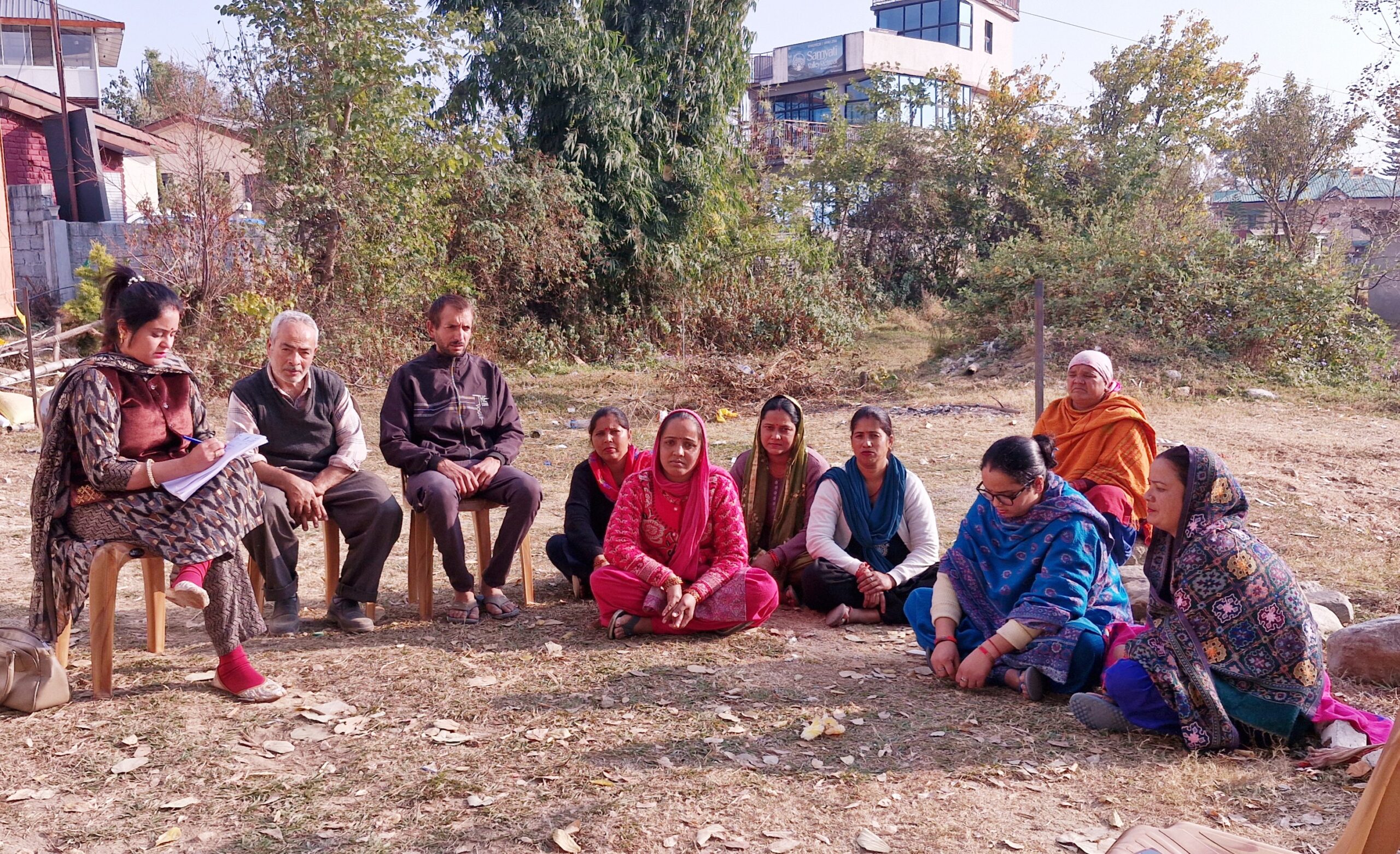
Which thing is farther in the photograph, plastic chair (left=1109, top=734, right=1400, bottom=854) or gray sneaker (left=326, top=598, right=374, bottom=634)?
gray sneaker (left=326, top=598, right=374, bottom=634)

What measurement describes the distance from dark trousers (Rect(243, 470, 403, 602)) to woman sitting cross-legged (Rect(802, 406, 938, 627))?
1967 millimetres

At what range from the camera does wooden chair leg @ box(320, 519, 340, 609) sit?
4.91 meters

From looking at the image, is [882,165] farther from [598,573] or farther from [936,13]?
[598,573]

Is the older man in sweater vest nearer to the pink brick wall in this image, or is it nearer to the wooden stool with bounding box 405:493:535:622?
the wooden stool with bounding box 405:493:535:622

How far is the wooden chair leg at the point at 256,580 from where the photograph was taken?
188 inches

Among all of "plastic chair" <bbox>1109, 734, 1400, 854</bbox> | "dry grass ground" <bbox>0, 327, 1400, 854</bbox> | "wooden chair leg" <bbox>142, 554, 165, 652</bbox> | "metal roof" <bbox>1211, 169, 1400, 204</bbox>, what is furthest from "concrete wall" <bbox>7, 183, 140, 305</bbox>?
"metal roof" <bbox>1211, 169, 1400, 204</bbox>

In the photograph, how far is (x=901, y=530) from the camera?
5.06 m

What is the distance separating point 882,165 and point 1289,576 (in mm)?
18274

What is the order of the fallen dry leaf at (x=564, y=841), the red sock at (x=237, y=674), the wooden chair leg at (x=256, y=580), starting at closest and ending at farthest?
1. the fallen dry leaf at (x=564, y=841)
2. the red sock at (x=237, y=674)
3. the wooden chair leg at (x=256, y=580)

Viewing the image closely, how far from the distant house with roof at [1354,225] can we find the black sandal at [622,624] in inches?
498

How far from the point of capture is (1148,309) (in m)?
13.8

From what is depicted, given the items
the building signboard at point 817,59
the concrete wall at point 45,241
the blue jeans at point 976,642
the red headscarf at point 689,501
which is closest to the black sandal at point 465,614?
the red headscarf at point 689,501

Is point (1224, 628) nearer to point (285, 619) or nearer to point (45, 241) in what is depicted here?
point (285, 619)

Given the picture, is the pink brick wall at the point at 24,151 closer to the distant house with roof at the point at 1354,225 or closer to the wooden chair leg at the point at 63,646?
the wooden chair leg at the point at 63,646
